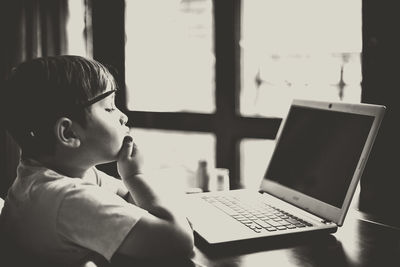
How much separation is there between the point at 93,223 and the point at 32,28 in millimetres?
1978

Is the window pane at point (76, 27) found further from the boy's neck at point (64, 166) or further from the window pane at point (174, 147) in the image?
the boy's neck at point (64, 166)

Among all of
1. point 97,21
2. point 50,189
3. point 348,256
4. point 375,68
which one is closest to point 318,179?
point 348,256

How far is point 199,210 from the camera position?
4.56 ft

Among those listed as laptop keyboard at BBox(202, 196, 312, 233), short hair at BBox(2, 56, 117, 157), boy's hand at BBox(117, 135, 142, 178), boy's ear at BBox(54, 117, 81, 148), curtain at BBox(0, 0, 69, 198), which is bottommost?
laptop keyboard at BBox(202, 196, 312, 233)

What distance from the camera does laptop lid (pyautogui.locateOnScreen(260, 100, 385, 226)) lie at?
4.20ft

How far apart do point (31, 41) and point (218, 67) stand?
115cm

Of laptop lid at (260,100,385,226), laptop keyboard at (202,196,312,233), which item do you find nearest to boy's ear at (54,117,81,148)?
laptop keyboard at (202,196,312,233)

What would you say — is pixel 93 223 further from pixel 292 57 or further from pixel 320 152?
pixel 292 57

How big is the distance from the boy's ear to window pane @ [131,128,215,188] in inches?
48.9

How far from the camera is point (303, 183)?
1445mm

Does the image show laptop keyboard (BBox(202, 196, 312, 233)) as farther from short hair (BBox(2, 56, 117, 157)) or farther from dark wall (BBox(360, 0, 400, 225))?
short hair (BBox(2, 56, 117, 157))

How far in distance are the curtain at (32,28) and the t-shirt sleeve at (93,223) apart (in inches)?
73.2

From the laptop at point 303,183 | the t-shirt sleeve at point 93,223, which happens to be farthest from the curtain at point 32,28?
the t-shirt sleeve at point 93,223

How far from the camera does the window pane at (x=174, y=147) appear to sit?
2514 mm
